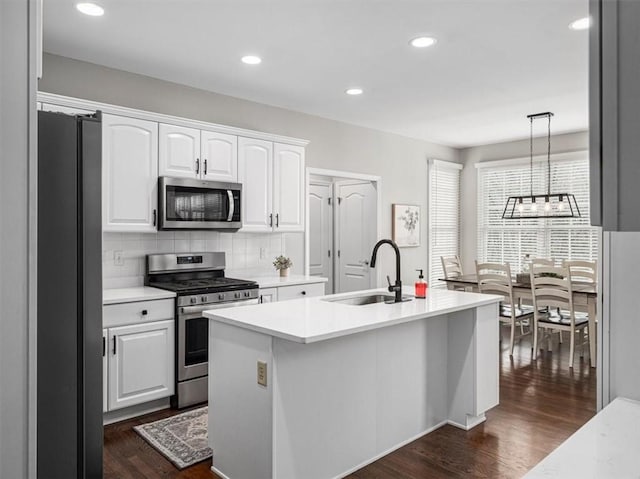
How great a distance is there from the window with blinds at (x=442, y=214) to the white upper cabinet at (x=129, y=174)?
449cm

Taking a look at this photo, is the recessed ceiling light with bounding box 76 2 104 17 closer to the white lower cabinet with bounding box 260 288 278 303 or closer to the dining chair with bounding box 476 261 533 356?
the white lower cabinet with bounding box 260 288 278 303

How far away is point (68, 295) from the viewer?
1.65 meters

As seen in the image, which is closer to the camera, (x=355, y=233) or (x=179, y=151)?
(x=179, y=151)

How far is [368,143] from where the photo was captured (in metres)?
6.12

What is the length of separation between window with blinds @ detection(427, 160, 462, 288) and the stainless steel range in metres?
3.87

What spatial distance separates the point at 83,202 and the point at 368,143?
4822mm

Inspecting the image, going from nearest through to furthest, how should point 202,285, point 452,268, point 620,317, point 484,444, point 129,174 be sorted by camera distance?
point 620,317
point 484,444
point 129,174
point 202,285
point 452,268

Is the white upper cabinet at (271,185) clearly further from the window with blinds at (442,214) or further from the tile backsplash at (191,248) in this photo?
the window with blinds at (442,214)

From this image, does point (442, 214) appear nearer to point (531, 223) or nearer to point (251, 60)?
point (531, 223)

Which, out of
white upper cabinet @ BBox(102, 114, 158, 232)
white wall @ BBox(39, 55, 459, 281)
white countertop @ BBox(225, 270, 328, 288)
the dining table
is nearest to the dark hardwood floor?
the dining table

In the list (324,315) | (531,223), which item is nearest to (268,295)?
(324,315)

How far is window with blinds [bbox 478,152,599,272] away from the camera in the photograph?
6.41 metres

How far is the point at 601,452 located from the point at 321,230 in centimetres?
554

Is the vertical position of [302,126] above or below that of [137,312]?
above
